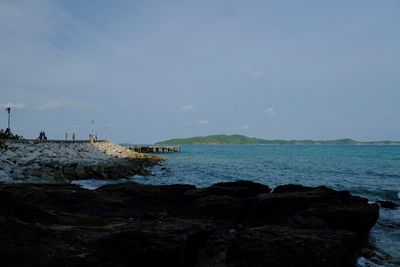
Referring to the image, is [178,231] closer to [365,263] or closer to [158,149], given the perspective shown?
[365,263]

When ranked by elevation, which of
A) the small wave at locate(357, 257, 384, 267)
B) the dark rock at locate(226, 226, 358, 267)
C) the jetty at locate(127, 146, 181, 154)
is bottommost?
the small wave at locate(357, 257, 384, 267)

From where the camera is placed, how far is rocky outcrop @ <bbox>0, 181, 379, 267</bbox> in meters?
5.83

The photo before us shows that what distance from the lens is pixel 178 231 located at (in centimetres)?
789

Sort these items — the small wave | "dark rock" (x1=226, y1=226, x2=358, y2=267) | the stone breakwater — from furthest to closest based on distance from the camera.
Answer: the stone breakwater
the small wave
"dark rock" (x1=226, y1=226, x2=358, y2=267)

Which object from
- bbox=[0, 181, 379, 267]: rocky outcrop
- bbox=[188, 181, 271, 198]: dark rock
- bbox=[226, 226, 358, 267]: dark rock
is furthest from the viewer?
bbox=[188, 181, 271, 198]: dark rock

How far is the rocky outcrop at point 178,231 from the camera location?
19.1 ft

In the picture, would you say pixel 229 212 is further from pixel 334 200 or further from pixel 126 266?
pixel 126 266

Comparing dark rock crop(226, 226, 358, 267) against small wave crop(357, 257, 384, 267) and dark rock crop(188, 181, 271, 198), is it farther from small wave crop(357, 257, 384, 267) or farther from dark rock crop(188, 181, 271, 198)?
dark rock crop(188, 181, 271, 198)

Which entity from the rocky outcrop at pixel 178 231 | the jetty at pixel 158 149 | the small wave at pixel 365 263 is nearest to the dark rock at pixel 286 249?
the rocky outcrop at pixel 178 231

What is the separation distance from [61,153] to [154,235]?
36.4 meters

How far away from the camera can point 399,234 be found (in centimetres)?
1306

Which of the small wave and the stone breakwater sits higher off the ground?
the stone breakwater

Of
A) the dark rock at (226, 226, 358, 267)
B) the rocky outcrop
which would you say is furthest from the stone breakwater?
the dark rock at (226, 226, 358, 267)

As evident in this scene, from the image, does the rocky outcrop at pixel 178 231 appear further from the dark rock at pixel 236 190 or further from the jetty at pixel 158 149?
the jetty at pixel 158 149
